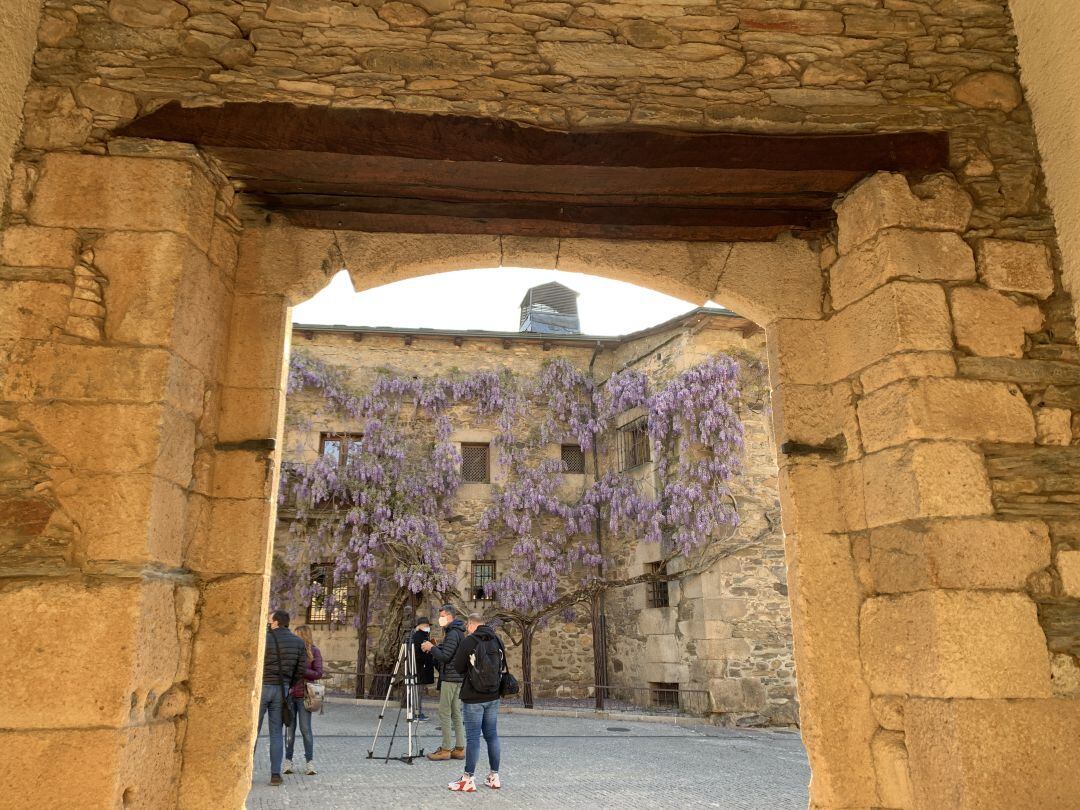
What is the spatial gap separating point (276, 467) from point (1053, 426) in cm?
311

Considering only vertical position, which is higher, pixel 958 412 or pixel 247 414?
pixel 247 414

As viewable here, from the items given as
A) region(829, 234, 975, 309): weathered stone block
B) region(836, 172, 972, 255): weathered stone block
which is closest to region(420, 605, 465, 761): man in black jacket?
region(829, 234, 975, 309): weathered stone block

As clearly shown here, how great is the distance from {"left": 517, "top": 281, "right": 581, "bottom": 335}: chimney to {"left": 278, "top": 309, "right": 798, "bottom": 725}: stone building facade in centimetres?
385

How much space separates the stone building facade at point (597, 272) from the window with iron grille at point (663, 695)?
7.96 metres

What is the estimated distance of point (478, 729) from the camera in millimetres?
5242

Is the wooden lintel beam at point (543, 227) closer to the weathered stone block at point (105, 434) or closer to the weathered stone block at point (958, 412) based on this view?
the weathered stone block at point (958, 412)

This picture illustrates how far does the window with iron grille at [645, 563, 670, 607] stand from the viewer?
11242 millimetres

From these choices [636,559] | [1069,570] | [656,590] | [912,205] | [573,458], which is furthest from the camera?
[573,458]

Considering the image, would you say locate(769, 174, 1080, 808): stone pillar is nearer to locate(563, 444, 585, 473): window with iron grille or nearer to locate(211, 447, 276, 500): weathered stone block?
locate(211, 447, 276, 500): weathered stone block

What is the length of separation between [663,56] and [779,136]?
594 mm

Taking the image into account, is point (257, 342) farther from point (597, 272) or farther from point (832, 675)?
point (832, 675)

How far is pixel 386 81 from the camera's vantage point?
3211 mm

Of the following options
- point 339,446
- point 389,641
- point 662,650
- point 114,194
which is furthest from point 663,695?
point 114,194

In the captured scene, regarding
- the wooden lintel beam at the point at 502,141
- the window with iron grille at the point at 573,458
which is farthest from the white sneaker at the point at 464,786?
the window with iron grille at the point at 573,458
